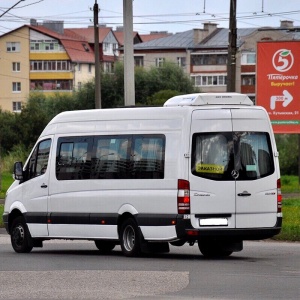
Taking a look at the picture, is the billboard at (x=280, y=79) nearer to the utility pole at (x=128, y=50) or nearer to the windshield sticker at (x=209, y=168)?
the utility pole at (x=128, y=50)

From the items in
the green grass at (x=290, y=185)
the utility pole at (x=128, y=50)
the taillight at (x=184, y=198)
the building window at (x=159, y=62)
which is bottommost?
the green grass at (x=290, y=185)

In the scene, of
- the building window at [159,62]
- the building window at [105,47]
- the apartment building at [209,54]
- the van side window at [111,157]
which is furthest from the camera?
the building window at [105,47]

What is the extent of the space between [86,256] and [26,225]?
1786 mm

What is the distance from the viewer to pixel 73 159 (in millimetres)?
21047

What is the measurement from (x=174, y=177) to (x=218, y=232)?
105cm

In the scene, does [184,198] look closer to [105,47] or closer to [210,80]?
[210,80]

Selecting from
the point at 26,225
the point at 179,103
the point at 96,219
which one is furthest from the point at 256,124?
the point at 26,225

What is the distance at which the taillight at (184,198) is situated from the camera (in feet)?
62.0

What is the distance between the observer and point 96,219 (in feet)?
66.9

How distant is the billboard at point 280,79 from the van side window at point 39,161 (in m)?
23.5

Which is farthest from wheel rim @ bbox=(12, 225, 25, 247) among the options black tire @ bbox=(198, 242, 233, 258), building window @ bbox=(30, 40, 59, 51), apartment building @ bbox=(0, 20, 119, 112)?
building window @ bbox=(30, 40, 59, 51)

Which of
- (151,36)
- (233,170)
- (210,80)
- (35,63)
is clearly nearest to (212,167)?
(233,170)

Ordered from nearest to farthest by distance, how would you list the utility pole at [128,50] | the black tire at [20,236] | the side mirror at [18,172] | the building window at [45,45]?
the black tire at [20,236] → the side mirror at [18,172] → the utility pole at [128,50] → the building window at [45,45]

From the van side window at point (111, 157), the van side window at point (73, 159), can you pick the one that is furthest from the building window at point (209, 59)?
the van side window at point (111, 157)
